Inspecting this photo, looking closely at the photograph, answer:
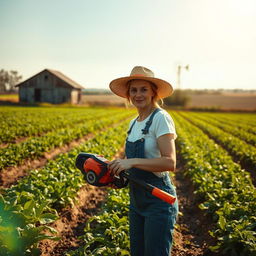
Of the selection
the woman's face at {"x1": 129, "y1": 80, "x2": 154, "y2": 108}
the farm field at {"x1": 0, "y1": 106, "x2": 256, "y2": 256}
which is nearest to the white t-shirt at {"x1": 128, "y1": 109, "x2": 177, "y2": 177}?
the woman's face at {"x1": 129, "y1": 80, "x2": 154, "y2": 108}

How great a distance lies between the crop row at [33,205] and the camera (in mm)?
2697

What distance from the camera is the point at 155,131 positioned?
7.21 ft

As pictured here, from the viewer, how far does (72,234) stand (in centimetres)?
437

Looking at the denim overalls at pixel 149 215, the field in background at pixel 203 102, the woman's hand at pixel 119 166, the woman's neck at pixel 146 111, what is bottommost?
the denim overalls at pixel 149 215

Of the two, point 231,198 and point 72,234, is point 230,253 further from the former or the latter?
point 72,234

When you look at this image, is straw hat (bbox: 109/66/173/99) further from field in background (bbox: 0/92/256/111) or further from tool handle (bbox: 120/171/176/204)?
field in background (bbox: 0/92/256/111)

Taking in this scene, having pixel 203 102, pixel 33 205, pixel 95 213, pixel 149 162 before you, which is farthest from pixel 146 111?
pixel 203 102

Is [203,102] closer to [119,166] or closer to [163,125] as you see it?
[163,125]

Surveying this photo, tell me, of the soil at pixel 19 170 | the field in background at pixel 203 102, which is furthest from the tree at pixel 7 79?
the soil at pixel 19 170

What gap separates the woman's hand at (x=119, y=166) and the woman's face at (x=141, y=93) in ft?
1.93

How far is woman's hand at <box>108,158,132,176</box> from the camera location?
2135 millimetres

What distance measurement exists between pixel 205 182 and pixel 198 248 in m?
1.97

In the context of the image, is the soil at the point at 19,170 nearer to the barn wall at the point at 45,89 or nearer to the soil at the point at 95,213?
the soil at the point at 95,213

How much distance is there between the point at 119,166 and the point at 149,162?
0.87 ft
